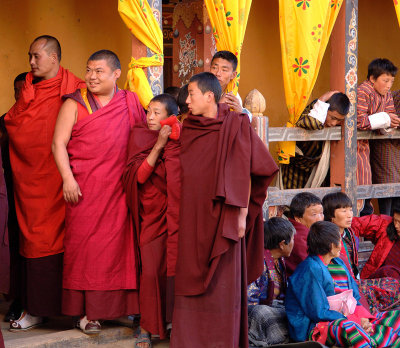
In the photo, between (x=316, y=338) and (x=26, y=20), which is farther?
(x=26, y=20)

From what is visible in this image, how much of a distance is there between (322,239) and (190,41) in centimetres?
296

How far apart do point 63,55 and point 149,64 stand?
2.19 metres

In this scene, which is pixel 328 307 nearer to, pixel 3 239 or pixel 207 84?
pixel 207 84

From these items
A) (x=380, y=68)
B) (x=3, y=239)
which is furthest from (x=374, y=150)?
(x=3, y=239)

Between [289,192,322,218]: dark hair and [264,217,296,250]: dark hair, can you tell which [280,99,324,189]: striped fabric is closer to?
[289,192,322,218]: dark hair

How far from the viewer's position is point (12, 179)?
5238 mm

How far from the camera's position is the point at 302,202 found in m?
6.04

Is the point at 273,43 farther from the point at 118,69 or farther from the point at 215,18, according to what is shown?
the point at 118,69

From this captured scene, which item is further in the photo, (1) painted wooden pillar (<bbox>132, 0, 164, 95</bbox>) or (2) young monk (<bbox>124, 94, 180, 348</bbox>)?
(1) painted wooden pillar (<bbox>132, 0, 164, 95</bbox>)

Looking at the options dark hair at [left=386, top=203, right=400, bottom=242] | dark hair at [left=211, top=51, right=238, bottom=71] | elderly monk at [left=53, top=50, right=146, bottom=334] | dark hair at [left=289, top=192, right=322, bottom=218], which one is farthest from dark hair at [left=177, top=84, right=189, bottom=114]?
dark hair at [left=386, top=203, right=400, bottom=242]

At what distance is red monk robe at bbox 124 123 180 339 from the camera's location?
479 centimetres

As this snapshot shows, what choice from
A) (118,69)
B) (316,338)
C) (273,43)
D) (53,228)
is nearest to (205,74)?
(118,69)

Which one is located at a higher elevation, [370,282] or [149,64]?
[149,64]

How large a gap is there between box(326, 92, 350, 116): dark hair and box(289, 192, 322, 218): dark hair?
114 cm
